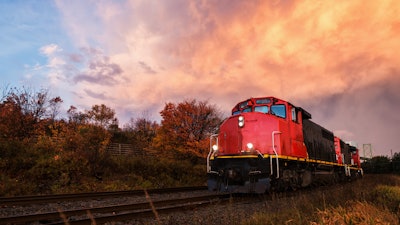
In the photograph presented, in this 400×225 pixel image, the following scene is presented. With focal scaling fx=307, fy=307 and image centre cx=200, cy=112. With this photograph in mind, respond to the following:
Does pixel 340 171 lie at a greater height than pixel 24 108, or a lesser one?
lesser

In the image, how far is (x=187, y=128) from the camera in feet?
101

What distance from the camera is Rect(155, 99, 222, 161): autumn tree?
29.3m

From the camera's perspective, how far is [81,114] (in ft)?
197

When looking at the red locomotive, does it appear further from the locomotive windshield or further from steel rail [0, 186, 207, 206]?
steel rail [0, 186, 207, 206]

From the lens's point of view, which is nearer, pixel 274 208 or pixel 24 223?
pixel 24 223

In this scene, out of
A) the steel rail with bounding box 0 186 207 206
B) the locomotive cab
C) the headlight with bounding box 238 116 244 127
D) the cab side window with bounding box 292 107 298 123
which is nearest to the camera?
the steel rail with bounding box 0 186 207 206

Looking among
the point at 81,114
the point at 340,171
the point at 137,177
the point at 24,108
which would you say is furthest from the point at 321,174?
the point at 81,114

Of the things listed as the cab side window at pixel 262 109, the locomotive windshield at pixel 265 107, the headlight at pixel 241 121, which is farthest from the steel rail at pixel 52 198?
the cab side window at pixel 262 109

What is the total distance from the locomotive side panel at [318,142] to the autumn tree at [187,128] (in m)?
12.3

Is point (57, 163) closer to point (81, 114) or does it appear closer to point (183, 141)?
point (183, 141)

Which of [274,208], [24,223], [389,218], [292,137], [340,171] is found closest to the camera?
[389,218]

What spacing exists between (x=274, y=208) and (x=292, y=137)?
5217 mm

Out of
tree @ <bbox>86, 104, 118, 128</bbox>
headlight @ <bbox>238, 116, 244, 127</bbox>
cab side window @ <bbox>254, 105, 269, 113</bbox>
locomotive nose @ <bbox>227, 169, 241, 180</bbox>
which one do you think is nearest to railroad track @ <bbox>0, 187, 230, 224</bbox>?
locomotive nose @ <bbox>227, 169, 241, 180</bbox>

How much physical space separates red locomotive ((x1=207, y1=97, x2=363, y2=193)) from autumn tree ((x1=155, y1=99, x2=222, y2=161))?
15748mm
